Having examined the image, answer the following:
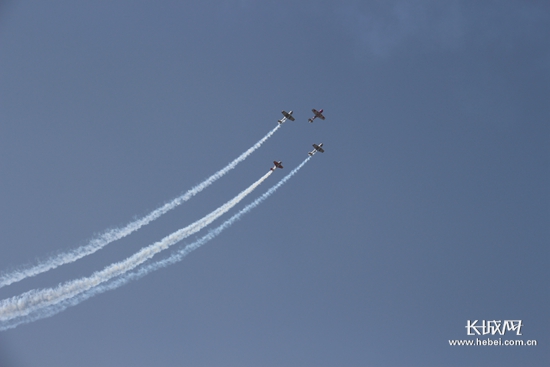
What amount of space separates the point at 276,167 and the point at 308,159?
535 cm

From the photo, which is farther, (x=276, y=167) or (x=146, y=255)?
(x=276, y=167)

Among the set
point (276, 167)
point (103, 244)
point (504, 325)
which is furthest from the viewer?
point (276, 167)

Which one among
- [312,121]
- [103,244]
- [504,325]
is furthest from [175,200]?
[504,325]

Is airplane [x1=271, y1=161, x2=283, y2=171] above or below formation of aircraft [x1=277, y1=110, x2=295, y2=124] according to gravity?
below

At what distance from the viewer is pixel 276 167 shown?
294 ft

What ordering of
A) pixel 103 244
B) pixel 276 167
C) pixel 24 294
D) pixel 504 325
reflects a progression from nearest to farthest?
pixel 24 294 < pixel 103 244 < pixel 504 325 < pixel 276 167

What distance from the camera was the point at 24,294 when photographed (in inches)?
2618

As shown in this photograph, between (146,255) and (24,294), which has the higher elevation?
(146,255)

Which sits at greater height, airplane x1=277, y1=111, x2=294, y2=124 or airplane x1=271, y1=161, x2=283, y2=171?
airplane x1=277, y1=111, x2=294, y2=124

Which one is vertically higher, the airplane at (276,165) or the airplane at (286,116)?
the airplane at (286,116)

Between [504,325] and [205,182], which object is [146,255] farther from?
[504,325]

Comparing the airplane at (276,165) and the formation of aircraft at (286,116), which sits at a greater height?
the formation of aircraft at (286,116)

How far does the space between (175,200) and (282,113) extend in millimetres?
19771

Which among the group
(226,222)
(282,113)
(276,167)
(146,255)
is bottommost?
(146,255)
